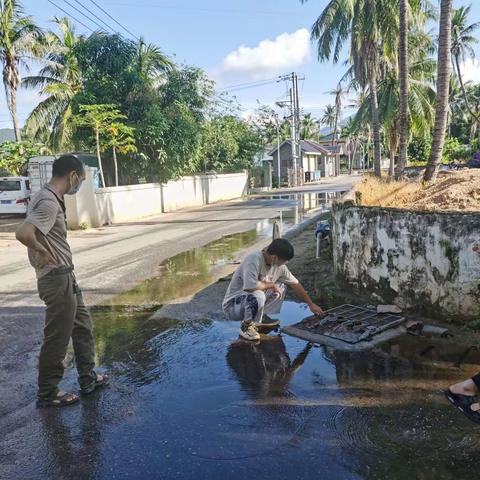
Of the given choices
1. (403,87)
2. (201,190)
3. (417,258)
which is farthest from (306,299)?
(201,190)

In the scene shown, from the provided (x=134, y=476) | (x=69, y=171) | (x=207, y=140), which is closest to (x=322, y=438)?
(x=134, y=476)

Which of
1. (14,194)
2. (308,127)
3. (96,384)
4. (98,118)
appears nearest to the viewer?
(96,384)

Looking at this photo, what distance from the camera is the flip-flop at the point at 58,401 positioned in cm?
396

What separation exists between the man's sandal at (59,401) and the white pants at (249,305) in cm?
186

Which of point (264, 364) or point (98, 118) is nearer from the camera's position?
point (264, 364)

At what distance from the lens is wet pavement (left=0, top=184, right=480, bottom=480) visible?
306cm

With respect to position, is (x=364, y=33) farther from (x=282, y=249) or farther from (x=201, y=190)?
(x=282, y=249)

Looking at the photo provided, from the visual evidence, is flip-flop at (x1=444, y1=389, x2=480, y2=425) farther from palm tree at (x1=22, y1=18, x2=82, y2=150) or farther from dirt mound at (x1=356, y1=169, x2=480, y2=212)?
palm tree at (x1=22, y1=18, x2=82, y2=150)

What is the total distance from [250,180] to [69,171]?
35389 mm

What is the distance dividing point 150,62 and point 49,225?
2004cm

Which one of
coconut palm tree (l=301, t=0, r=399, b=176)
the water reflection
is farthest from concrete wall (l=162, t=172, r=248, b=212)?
the water reflection

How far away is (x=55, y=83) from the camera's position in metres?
25.0

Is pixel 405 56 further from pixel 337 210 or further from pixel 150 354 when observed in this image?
pixel 150 354

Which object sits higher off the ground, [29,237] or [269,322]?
[29,237]
